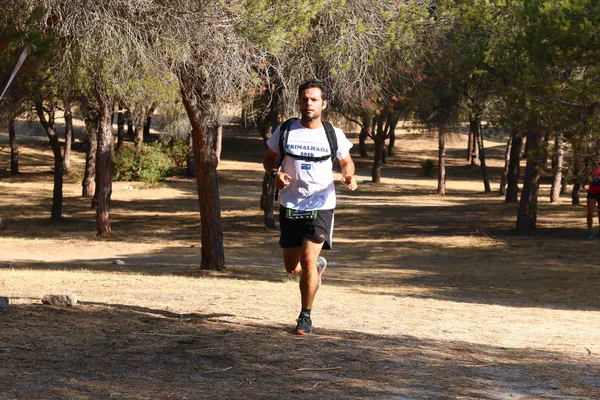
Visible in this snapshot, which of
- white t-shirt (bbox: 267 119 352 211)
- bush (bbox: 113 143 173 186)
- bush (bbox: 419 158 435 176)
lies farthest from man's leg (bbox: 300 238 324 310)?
bush (bbox: 419 158 435 176)

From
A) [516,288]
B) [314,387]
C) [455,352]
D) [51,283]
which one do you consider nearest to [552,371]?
[455,352]

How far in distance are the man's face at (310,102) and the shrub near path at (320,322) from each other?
1.63 m

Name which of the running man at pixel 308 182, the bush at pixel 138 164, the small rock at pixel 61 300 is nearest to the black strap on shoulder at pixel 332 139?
the running man at pixel 308 182

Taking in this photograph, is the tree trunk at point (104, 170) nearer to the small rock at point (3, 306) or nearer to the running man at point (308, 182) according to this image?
the small rock at point (3, 306)

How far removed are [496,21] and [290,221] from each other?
15079 mm

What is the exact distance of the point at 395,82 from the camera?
20.1m

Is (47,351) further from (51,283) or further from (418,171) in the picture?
(418,171)

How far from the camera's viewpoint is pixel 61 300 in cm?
768

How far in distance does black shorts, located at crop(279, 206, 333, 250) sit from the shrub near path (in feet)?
2.33

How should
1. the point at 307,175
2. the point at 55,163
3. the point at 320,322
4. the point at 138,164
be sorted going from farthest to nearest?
the point at 138,164 < the point at 55,163 < the point at 320,322 < the point at 307,175

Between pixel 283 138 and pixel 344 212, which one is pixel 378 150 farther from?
pixel 283 138

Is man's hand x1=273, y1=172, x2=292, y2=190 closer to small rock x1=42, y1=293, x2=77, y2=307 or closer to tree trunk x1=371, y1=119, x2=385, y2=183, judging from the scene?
small rock x1=42, y1=293, x2=77, y2=307

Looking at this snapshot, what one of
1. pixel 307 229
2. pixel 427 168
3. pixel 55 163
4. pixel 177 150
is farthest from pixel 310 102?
pixel 427 168

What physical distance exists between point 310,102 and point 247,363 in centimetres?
204
